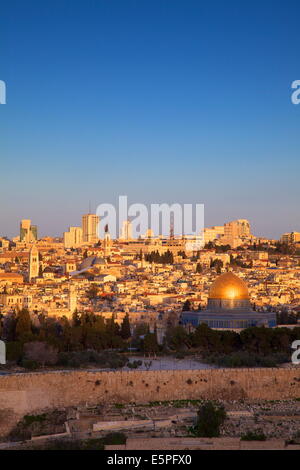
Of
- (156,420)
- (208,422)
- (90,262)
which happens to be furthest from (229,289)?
(90,262)

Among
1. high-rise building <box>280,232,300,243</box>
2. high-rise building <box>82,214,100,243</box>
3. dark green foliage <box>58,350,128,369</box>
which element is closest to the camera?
dark green foliage <box>58,350,128,369</box>

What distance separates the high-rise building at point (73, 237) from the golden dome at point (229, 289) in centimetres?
6231

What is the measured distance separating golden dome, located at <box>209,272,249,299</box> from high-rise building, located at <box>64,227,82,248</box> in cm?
6231

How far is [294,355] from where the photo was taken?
87.1 ft

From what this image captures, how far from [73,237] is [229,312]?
6862 cm

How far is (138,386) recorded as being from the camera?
22859mm

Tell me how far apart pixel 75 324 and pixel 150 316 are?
22.9 feet

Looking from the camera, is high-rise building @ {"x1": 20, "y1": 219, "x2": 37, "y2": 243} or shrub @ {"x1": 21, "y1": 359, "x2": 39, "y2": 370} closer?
shrub @ {"x1": 21, "y1": 359, "x2": 39, "y2": 370}

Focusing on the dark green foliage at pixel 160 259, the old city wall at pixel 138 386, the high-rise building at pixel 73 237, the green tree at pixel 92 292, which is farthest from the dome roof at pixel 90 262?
the old city wall at pixel 138 386

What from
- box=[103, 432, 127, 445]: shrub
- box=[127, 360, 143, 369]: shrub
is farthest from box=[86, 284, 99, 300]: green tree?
box=[103, 432, 127, 445]: shrub

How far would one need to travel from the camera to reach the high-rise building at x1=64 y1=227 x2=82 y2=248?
9875cm

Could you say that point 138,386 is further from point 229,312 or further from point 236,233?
point 236,233

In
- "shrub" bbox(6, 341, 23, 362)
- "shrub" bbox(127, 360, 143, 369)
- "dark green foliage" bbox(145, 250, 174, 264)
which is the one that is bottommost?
"shrub" bbox(127, 360, 143, 369)

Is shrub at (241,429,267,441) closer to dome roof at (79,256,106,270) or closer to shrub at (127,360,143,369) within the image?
shrub at (127,360,143,369)
